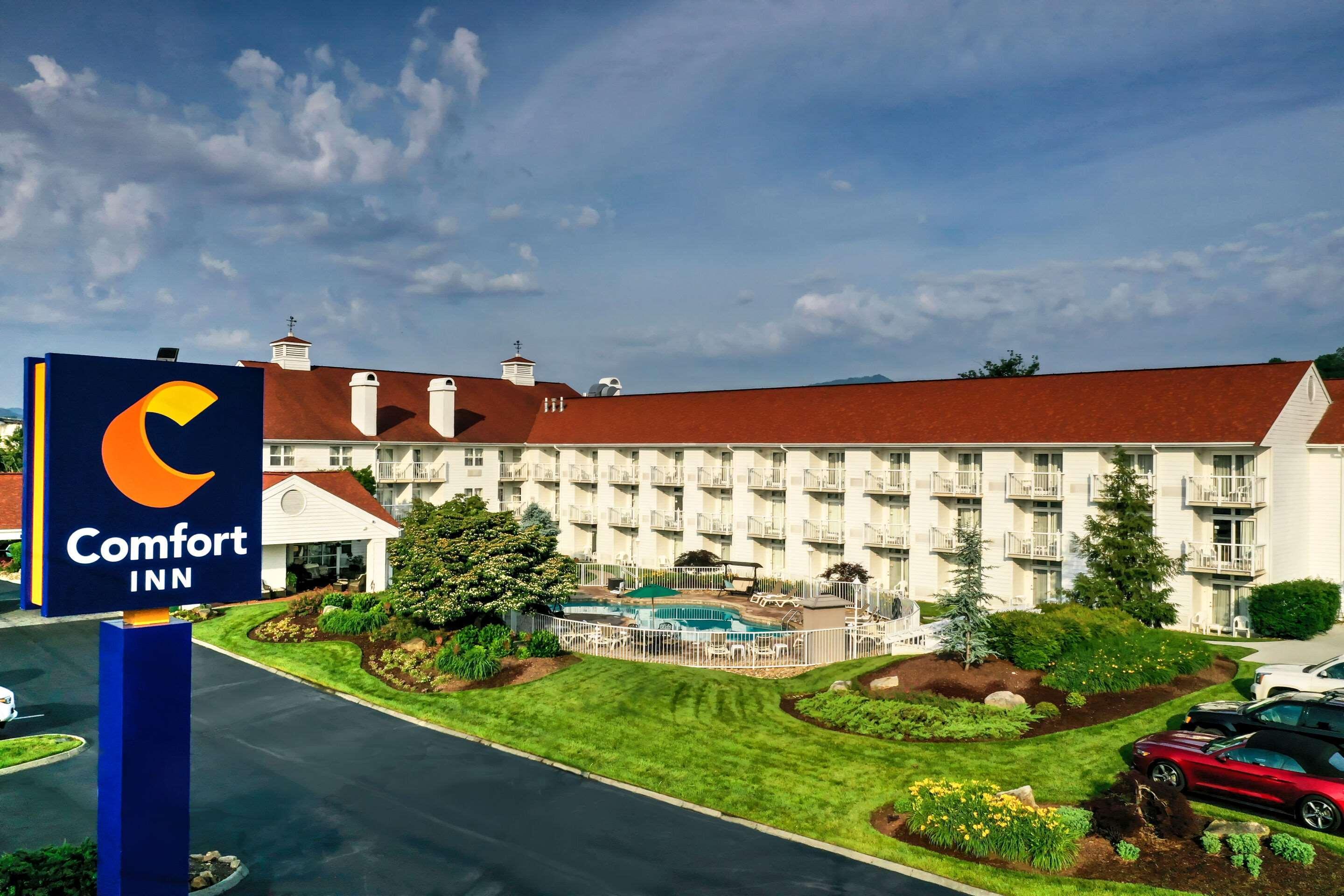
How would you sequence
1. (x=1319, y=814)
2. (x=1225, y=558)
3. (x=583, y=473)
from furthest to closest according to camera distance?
(x=583, y=473) < (x=1225, y=558) < (x=1319, y=814)

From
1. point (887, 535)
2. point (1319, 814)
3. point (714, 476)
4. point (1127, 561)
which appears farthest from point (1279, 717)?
point (714, 476)

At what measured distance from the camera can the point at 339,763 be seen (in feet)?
69.0

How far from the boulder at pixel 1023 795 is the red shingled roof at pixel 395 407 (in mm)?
44636

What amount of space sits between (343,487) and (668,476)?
65.3 ft

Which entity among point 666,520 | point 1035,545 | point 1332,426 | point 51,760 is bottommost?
point 51,760

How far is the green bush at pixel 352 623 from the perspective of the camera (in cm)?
3438

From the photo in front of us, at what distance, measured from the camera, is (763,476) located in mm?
52188

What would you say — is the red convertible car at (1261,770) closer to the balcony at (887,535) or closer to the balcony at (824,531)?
the balcony at (887,535)

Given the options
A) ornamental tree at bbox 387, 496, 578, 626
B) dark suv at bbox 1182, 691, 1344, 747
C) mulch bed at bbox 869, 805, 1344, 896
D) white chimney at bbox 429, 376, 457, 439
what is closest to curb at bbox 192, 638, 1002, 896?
mulch bed at bbox 869, 805, 1344, 896

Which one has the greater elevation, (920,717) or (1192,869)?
(920,717)

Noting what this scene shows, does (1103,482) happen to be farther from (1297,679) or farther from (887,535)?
(1297,679)

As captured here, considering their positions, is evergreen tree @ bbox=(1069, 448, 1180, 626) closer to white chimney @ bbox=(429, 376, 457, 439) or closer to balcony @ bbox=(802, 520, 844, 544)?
balcony @ bbox=(802, 520, 844, 544)

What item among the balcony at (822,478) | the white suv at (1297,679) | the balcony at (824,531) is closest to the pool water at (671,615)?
the balcony at (824,531)

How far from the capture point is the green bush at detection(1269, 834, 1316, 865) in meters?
14.7
